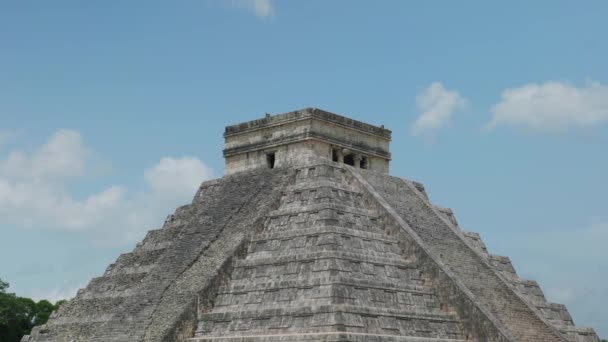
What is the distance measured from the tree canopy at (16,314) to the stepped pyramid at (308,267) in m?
19.0

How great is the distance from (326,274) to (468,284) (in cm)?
353

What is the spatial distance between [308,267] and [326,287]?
908mm

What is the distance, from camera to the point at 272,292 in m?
17.6

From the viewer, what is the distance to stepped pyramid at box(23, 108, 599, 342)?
16969 millimetres

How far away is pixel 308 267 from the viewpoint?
17469mm

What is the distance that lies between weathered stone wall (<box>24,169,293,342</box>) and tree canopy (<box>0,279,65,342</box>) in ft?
62.3

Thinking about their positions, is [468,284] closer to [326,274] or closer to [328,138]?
[326,274]

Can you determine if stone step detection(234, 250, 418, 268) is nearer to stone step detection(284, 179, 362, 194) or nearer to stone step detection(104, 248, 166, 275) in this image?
stone step detection(284, 179, 362, 194)

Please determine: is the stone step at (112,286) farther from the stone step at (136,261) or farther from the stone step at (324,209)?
the stone step at (324,209)

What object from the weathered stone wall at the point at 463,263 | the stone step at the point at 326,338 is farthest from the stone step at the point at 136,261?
the weathered stone wall at the point at 463,263

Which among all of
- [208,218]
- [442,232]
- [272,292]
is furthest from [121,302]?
[442,232]

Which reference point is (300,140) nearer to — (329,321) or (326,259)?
(326,259)

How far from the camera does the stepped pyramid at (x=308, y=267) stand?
16969mm

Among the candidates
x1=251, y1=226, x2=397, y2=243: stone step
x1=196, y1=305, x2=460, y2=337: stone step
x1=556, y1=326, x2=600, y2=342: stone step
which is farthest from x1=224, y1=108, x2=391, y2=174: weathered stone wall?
x1=556, y1=326, x2=600, y2=342: stone step
